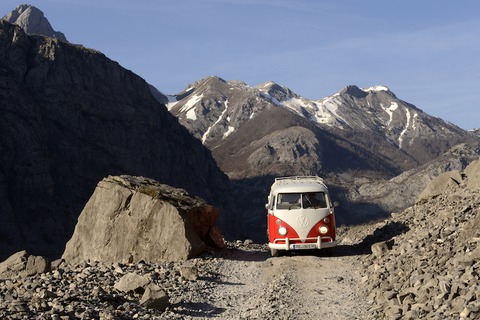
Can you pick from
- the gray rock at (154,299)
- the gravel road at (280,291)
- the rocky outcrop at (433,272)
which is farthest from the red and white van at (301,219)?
the gray rock at (154,299)

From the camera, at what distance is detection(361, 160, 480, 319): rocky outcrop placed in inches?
455

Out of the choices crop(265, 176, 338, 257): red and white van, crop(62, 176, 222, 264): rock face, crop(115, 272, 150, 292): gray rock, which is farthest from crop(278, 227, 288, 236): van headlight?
crop(115, 272, 150, 292): gray rock

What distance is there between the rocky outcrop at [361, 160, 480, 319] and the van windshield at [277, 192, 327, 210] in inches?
135

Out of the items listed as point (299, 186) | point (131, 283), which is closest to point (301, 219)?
point (299, 186)

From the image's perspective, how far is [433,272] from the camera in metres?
14.1

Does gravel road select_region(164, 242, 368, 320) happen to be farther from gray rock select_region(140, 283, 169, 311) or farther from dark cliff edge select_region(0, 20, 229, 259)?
dark cliff edge select_region(0, 20, 229, 259)

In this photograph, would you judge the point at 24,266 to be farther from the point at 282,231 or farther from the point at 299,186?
the point at 299,186

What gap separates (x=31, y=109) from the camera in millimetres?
149750

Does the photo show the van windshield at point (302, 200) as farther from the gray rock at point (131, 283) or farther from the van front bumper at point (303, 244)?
the gray rock at point (131, 283)

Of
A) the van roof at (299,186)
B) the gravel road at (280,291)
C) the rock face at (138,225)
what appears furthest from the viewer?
the van roof at (299,186)

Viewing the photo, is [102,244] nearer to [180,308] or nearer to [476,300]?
[180,308]

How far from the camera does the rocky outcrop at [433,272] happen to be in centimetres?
1155

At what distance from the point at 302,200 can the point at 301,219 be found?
1.00 m

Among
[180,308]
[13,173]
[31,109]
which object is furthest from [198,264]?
[31,109]
